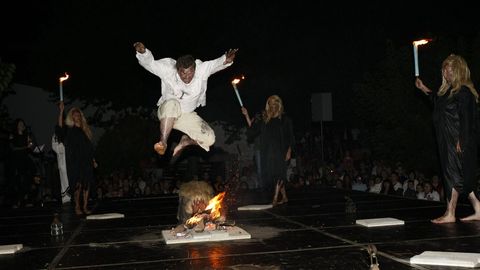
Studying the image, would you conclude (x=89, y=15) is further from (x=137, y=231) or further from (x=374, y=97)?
(x=137, y=231)

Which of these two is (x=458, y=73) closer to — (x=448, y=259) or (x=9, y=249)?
(x=448, y=259)

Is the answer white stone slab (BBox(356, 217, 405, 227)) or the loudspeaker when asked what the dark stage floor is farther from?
the loudspeaker

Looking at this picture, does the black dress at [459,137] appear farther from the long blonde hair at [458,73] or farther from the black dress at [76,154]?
the black dress at [76,154]

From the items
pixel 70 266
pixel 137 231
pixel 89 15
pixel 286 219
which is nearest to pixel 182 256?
pixel 70 266

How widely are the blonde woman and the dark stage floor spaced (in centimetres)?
58

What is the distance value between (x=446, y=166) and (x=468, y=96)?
0.96 m

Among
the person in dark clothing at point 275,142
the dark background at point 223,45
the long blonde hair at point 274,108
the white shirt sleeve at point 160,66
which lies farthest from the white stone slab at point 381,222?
the dark background at point 223,45

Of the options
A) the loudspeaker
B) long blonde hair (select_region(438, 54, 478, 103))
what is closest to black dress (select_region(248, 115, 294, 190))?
long blonde hair (select_region(438, 54, 478, 103))

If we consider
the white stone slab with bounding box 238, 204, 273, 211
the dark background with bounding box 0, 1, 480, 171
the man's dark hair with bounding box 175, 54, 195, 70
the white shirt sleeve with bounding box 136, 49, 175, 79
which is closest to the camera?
the man's dark hair with bounding box 175, 54, 195, 70

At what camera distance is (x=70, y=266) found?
16.6ft

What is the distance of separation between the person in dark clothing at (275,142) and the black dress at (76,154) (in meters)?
3.27

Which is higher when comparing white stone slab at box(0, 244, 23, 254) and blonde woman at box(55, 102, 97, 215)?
blonde woman at box(55, 102, 97, 215)

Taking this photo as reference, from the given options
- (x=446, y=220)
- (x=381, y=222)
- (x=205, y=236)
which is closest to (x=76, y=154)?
(x=205, y=236)

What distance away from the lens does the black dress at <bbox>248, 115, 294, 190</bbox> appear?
382 inches
